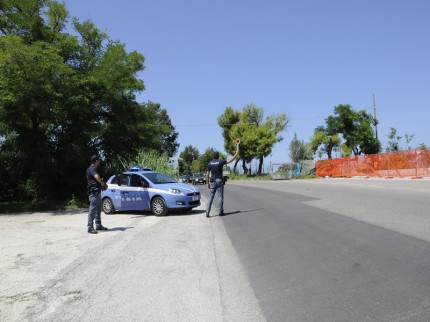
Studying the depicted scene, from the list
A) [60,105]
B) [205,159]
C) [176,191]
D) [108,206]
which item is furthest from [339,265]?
[205,159]

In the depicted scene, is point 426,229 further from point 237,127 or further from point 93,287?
point 237,127

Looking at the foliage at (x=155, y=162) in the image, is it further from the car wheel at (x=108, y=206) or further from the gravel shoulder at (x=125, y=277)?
the gravel shoulder at (x=125, y=277)

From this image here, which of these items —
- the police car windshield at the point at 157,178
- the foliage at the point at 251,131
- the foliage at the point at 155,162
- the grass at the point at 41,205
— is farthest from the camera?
the foliage at the point at 251,131

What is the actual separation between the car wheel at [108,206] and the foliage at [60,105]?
394 centimetres

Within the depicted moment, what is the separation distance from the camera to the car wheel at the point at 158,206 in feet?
40.8

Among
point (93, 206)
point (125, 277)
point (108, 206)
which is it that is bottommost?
point (125, 277)

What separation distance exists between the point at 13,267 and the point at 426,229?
716 cm

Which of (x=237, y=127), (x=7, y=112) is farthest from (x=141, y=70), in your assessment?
(x=237, y=127)

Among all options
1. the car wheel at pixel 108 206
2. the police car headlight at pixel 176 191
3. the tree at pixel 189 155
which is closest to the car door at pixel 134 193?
the car wheel at pixel 108 206

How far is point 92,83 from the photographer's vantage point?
16.9 m

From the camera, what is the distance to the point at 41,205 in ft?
53.3

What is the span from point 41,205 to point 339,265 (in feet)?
46.1

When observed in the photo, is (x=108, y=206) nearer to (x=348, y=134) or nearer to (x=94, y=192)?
(x=94, y=192)

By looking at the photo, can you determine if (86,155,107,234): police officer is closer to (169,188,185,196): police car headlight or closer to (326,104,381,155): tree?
(169,188,185,196): police car headlight
